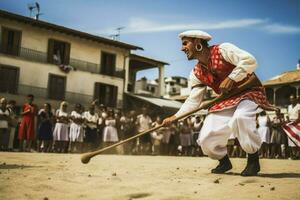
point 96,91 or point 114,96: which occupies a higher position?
point 96,91

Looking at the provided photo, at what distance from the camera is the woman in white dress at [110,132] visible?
13.5 meters

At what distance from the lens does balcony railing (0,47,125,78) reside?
25.3m

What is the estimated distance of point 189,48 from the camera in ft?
15.1

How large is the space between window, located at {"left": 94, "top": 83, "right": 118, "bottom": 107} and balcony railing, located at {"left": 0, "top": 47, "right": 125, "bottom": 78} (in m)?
1.21

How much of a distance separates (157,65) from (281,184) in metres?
29.9

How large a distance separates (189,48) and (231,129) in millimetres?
1181

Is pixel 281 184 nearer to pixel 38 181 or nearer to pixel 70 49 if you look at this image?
pixel 38 181

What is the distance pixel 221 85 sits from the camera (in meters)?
4.19

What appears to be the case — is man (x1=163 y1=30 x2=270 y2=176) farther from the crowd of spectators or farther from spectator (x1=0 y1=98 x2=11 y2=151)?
spectator (x1=0 y1=98 x2=11 y2=151)

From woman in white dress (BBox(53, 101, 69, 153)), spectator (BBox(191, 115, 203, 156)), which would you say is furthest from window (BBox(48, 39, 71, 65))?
spectator (BBox(191, 115, 203, 156))

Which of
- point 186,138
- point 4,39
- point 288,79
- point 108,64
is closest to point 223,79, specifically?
point 186,138

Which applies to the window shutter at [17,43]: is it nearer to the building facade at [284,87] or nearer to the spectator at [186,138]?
the spectator at [186,138]

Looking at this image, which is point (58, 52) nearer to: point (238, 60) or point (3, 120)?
point (3, 120)

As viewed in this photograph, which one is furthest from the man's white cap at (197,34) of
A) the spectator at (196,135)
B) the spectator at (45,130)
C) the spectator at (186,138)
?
the spectator at (186,138)
